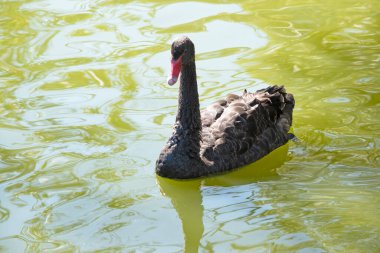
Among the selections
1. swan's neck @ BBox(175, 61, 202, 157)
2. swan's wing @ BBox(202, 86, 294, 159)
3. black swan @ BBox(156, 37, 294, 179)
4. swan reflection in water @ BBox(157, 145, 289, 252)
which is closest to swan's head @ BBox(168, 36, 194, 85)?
black swan @ BBox(156, 37, 294, 179)

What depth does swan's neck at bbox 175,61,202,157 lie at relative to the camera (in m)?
5.97

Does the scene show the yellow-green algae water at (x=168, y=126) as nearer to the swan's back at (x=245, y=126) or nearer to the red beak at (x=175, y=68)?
the swan's back at (x=245, y=126)

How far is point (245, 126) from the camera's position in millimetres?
6223

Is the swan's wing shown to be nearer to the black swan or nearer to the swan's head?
the black swan

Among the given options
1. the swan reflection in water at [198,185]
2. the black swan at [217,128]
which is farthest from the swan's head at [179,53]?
the swan reflection in water at [198,185]

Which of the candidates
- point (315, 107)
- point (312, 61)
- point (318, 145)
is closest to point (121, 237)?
point (318, 145)

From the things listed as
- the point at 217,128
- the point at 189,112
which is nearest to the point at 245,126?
the point at 217,128

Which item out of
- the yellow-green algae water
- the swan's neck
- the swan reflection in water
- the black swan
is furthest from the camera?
the swan's neck

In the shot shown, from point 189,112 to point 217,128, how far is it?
0.27 meters

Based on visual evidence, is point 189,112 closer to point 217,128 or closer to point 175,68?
point 217,128

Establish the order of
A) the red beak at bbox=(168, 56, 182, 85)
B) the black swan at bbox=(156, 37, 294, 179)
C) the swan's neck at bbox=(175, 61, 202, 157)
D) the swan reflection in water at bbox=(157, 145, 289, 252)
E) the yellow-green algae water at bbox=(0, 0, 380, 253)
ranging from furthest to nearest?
the swan's neck at bbox=(175, 61, 202, 157), the black swan at bbox=(156, 37, 294, 179), the red beak at bbox=(168, 56, 182, 85), the swan reflection in water at bbox=(157, 145, 289, 252), the yellow-green algae water at bbox=(0, 0, 380, 253)

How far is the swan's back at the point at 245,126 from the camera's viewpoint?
19.8 feet

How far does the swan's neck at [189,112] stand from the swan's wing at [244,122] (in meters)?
0.11

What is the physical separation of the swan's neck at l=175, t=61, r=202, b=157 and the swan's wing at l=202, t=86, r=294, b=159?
108mm
